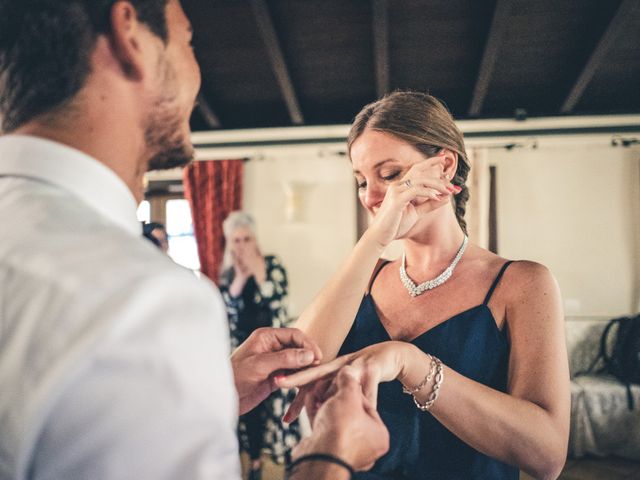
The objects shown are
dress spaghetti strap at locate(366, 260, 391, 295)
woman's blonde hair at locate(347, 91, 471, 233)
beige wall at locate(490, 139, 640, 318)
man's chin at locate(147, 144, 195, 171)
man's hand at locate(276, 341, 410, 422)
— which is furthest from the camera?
beige wall at locate(490, 139, 640, 318)

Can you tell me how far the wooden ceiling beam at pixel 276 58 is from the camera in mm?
4973

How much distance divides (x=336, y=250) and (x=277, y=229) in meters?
0.91

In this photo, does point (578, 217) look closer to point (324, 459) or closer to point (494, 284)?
point (494, 284)

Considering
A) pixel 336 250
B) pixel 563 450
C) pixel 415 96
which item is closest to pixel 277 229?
pixel 336 250

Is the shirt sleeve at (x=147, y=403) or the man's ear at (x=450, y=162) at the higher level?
the man's ear at (x=450, y=162)

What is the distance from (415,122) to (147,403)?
1.17m

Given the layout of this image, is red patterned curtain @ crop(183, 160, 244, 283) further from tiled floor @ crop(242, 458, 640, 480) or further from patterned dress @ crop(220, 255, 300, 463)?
tiled floor @ crop(242, 458, 640, 480)

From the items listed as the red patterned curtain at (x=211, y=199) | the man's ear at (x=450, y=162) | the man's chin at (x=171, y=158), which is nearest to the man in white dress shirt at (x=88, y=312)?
the man's chin at (x=171, y=158)

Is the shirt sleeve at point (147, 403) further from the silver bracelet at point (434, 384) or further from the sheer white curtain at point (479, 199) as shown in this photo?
the sheer white curtain at point (479, 199)

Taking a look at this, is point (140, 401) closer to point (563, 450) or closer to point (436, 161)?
point (563, 450)

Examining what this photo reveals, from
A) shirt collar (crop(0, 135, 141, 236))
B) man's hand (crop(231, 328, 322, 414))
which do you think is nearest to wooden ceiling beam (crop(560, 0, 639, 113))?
man's hand (crop(231, 328, 322, 414))

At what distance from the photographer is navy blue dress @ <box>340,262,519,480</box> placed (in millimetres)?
1271

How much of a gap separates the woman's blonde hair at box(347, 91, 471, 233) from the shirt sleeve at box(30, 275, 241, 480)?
1.06 metres

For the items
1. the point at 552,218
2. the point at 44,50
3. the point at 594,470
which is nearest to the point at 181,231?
the point at 552,218
